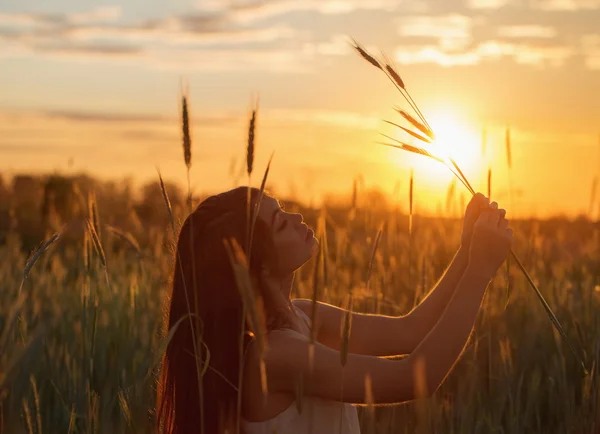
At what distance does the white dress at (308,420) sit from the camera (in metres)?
2.24

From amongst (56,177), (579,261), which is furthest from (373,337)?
(56,177)

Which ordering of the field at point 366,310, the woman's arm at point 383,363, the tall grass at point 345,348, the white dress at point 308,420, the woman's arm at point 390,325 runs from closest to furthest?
the woman's arm at point 383,363 → the white dress at point 308,420 → the tall grass at point 345,348 → the field at point 366,310 → the woman's arm at point 390,325

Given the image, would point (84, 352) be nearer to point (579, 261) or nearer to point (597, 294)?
point (597, 294)

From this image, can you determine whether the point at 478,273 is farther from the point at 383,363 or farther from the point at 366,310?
the point at 366,310

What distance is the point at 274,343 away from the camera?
7.07 feet

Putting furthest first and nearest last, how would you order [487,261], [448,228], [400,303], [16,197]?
[16,197], [448,228], [400,303], [487,261]

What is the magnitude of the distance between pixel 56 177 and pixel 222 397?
883 cm

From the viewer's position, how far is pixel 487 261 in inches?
86.6

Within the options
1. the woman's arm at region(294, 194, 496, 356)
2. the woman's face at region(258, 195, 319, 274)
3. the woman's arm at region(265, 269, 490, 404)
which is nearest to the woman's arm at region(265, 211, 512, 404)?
the woman's arm at region(265, 269, 490, 404)

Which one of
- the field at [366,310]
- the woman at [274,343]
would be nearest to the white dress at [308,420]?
the woman at [274,343]

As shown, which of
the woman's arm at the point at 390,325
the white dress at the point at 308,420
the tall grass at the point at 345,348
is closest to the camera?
the white dress at the point at 308,420

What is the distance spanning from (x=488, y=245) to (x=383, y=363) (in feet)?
1.45

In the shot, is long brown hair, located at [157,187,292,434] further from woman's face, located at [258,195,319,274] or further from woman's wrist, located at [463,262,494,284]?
woman's wrist, located at [463,262,494,284]

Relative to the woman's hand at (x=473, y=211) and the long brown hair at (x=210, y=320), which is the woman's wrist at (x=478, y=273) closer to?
the woman's hand at (x=473, y=211)
